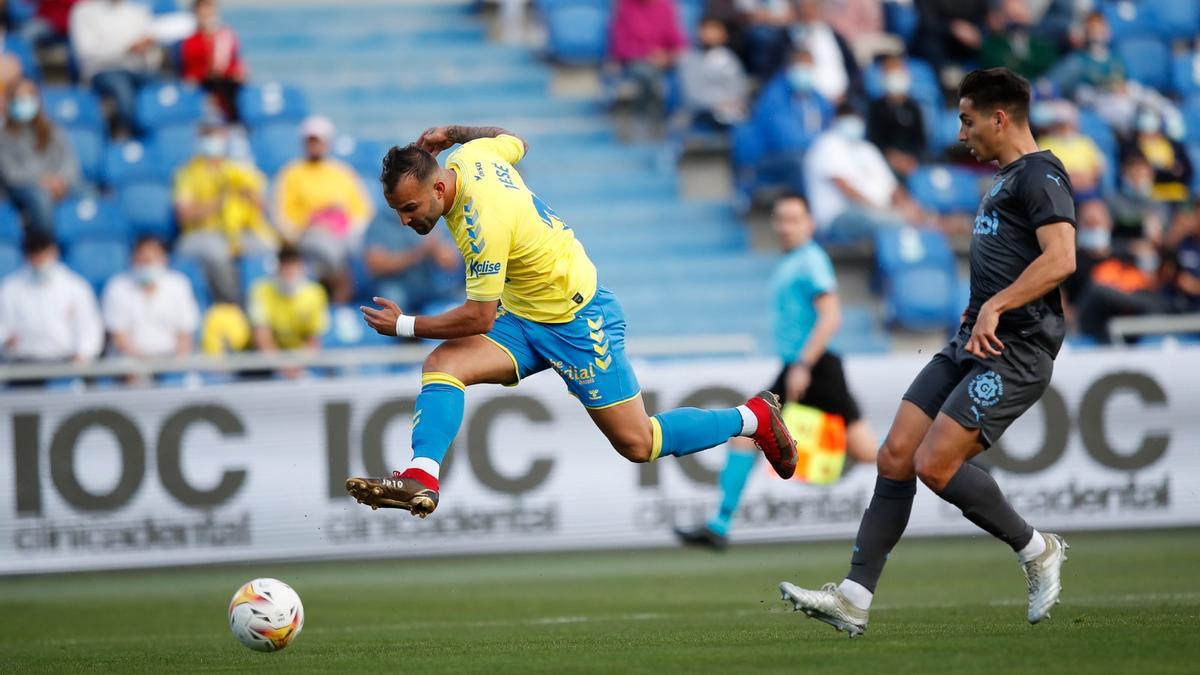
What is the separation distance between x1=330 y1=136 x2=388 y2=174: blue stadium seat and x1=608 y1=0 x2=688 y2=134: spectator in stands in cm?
295

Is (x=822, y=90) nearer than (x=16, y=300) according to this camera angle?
No

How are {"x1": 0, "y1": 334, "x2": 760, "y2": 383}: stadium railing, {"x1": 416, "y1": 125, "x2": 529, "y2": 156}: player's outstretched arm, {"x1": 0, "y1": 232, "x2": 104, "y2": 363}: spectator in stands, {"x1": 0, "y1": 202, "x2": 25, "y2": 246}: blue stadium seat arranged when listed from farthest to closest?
1. {"x1": 0, "y1": 202, "x2": 25, "y2": 246}: blue stadium seat
2. {"x1": 0, "y1": 232, "x2": 104, "y2": 363}: spectator in stands
3. {"x1": 0, "y1": 334, "x2": 760, "y2": 383}: stadium railing
4. {"x1": 416, "y1": 125, "x2": 529, "y2": 156}: player's outstretched arm

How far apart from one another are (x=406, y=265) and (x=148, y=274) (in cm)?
216

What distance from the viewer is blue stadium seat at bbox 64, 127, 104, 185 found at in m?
16.4

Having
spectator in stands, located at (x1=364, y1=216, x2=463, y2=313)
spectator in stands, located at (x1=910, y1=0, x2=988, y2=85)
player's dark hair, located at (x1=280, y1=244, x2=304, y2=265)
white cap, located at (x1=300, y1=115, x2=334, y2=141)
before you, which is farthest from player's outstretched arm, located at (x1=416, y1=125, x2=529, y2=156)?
spectator in stands, located at (x1=910, y1=0, x2=988, y2=85)

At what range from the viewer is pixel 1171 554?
11.7 meters

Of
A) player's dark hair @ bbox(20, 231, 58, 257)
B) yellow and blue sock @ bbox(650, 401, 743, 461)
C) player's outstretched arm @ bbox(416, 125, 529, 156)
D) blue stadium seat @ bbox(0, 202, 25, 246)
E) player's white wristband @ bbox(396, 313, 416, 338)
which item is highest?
player's outstretched arm @ bbox(416, 125, 529, 156)

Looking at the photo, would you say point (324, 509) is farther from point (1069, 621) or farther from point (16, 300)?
point (1069, 621)

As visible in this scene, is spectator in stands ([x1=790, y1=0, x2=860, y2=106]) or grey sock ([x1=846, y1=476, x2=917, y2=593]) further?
spectator in stands ([x1=790, y1=0, x2=860, y2=106])

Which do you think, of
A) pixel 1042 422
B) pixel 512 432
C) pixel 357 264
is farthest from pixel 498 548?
pixel 1042 422

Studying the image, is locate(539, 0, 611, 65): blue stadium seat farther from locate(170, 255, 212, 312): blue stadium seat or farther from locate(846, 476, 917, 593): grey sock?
locate(846, 476, 917, 593): grey sock

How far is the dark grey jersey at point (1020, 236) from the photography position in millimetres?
7129

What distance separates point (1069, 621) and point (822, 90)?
10.8 meters

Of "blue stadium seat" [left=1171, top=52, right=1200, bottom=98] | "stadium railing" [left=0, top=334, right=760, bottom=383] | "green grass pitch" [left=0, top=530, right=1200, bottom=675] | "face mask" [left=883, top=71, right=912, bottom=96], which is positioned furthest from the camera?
"blue stadium seat" [left=1171, top=52, right=1200, bottom=98]
